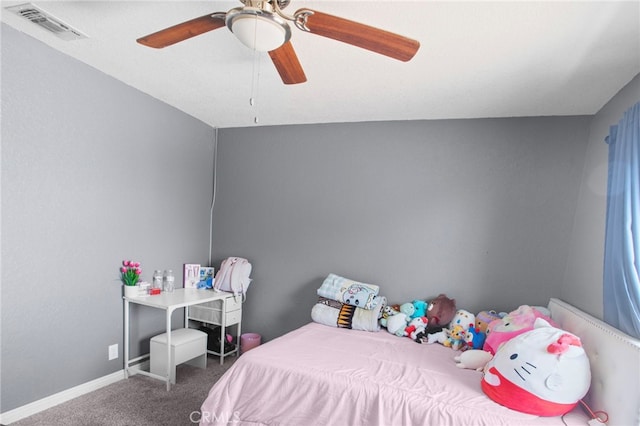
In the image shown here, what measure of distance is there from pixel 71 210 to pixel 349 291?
2.19 metres

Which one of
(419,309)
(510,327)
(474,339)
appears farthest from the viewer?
(419,309)

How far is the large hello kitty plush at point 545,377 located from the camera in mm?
1592

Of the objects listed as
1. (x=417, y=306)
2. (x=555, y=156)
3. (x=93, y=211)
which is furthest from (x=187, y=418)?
(x=555, y=156)

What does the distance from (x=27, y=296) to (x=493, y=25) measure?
306 cm

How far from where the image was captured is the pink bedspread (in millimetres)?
1654

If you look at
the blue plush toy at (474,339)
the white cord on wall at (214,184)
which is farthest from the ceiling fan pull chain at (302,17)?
the white cord on wall at (214,184)

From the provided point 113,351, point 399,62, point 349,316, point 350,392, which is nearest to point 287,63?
point 399,62

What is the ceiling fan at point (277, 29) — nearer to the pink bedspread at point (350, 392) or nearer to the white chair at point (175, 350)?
the pink bedspread at point (350, 392)

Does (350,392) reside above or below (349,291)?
below

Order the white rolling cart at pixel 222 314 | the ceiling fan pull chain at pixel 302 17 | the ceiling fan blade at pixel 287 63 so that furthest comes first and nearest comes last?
the white rolling cart at pixel 222 314 < the ceiling fan blade at pixel 287 63 < the ceiling fan pull chain at pixel 302 17

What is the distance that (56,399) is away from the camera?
2295 millimetres

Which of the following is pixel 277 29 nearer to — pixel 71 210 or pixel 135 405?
pixel 71 210

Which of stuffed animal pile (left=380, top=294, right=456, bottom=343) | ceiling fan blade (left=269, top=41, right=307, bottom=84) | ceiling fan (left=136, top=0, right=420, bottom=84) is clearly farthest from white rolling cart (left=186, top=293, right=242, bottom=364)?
ceiling fan (left=136, top=0, right=420, bottom=84)

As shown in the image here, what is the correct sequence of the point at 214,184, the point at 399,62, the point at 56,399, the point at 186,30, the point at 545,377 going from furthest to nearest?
the point at 214,184 < the point at 56,399 < the point at 399,62 < the point at 545,377 < the point at 186,30
